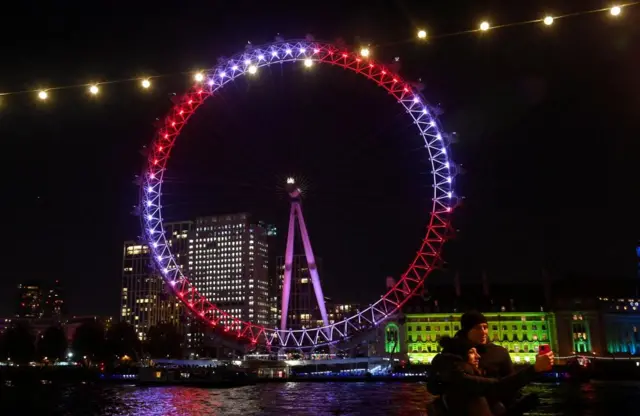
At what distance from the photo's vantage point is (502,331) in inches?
4850

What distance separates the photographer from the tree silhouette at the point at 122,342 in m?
119

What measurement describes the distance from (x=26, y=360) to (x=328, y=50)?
88539 mm

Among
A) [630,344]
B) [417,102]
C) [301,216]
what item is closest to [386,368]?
[630,344]

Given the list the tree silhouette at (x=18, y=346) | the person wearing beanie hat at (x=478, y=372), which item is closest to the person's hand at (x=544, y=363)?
the person wearing beanie hat at (x=478, y=372)

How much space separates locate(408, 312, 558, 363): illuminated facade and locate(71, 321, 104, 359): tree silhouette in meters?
55.6

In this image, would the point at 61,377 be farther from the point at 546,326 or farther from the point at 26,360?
the point at 546,326

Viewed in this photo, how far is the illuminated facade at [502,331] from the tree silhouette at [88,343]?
55.6 m

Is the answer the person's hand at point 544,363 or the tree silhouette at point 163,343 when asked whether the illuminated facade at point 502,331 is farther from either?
Answer: the person's hand at point 544,363

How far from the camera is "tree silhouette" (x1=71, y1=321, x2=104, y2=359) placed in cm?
11344

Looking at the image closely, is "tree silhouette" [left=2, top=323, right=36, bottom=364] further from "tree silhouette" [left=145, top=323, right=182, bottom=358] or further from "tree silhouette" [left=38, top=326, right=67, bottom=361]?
"tree silhouette" [left=145, top=323, right=182, bottom=358]

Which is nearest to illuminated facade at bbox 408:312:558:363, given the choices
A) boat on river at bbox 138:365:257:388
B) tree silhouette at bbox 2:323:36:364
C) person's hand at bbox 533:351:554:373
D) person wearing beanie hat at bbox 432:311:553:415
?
boat on river at bbox 138:365:257:388

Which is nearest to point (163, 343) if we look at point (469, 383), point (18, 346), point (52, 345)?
point (52, 345)

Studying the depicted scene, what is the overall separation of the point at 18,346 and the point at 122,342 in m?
21.6

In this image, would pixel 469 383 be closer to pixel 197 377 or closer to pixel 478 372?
pixel 478 372
